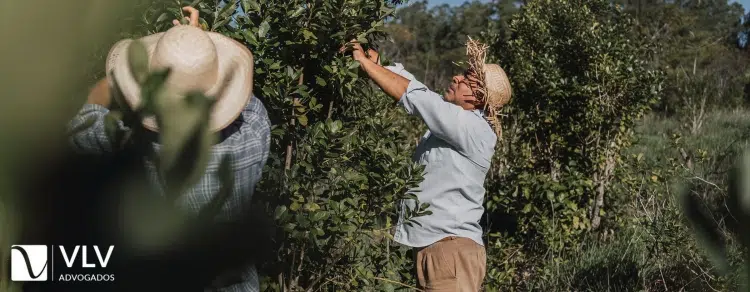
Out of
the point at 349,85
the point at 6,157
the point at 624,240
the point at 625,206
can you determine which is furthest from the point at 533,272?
the point at 6,157

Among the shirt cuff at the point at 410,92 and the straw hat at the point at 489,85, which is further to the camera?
the straw hat at the point at 489,85

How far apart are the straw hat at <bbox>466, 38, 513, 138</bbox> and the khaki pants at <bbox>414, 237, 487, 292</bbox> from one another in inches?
21.9

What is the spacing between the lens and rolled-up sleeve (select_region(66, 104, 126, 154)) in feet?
2.45

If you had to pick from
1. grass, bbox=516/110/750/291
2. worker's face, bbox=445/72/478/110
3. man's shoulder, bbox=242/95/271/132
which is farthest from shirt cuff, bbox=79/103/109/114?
grass, bbox=516/110/750/291

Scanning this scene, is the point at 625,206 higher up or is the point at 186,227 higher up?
the point at 186,227

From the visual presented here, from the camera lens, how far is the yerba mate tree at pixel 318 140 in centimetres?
261

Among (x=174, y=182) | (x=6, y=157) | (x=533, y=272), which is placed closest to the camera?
(x=6, y=157)

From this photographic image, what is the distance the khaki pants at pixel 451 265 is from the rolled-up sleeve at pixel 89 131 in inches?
96.3

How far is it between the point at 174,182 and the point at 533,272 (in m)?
4.88

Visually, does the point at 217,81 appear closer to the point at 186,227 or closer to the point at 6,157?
the point at 186,227

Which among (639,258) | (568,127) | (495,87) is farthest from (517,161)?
(495,87)

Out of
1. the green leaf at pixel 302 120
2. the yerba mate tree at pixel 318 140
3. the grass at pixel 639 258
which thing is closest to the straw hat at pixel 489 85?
the yerba mate tree at pixel 318 140

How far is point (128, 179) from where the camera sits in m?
0.87

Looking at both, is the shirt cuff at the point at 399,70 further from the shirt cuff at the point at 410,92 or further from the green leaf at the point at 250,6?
the green leaf at the point at 250,6
